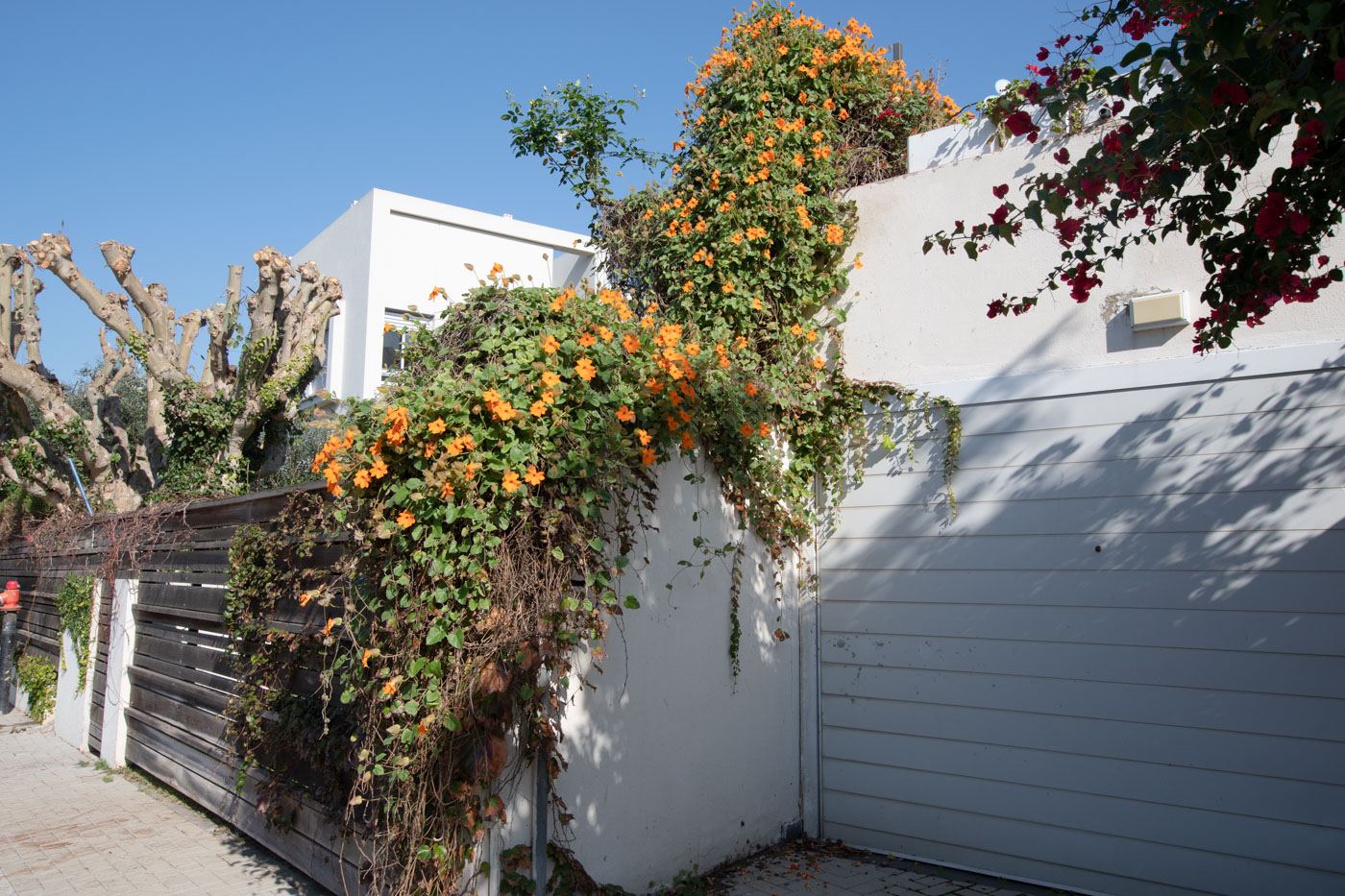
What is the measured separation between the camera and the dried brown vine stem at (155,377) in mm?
8953

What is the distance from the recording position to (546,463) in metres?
3.67

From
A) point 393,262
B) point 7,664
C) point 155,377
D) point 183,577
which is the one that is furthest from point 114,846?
point 393,262

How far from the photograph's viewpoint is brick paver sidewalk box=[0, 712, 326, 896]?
4531mm

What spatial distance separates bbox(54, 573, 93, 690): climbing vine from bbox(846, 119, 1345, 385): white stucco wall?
690cm

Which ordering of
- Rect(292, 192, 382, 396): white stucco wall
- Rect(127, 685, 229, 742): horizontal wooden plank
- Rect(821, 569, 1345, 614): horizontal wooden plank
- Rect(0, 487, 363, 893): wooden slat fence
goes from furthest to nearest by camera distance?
Rect(292, 192, 382, 396): white stucco wall
Rect(127, 685, 229, 742): horizontal wooden plank
Rect(0, 487, 363, 893): wooden slat fence
Rect(821, 569, 1345, 614): horizontal wooden plank

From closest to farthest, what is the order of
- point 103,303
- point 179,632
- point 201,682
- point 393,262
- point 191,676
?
point 201,682, point 191,676, point 179,632, point 103,303, point 393,262

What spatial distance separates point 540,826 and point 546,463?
1.53 m

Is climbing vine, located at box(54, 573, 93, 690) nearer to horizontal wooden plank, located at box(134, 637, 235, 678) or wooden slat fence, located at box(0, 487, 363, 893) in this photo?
wooden slat fence, located at box(0, 487, 363, 893)

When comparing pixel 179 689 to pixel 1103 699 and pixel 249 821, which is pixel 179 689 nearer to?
pixel 249 821

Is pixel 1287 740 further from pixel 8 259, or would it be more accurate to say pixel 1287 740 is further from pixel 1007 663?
pixel 8 259

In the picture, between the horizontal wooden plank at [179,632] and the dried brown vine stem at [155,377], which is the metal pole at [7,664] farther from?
the horizontal wooden plank at [179,632]

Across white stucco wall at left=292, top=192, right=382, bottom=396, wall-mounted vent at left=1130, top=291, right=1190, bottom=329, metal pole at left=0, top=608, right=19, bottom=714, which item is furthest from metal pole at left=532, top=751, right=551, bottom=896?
metal pole at left=0, top=608, right=19, bottom=714

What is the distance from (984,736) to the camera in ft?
15.9

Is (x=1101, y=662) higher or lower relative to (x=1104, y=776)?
higher
